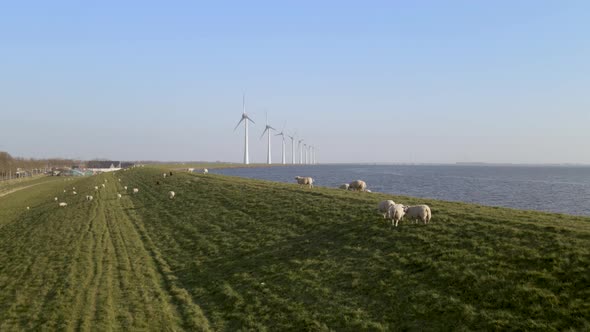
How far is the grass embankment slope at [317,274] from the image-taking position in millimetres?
15844

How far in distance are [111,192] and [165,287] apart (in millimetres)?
53890

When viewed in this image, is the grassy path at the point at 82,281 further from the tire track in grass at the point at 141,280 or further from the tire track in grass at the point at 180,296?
the tire track in grass at the point at 180,296

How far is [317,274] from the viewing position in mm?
21438

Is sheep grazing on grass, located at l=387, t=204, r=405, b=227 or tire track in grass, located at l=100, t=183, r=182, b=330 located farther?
sheep grazing on grass, located at l=387, t=204, r=405, b=227

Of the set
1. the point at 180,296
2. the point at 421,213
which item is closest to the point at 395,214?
the point at 421,213

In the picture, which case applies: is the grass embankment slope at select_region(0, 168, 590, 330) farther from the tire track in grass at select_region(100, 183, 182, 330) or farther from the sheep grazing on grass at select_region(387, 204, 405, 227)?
the sheep grazing on grass at select_region(387, 204, 405, 227)

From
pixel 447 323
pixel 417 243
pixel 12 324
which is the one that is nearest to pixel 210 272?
pixel 12 324

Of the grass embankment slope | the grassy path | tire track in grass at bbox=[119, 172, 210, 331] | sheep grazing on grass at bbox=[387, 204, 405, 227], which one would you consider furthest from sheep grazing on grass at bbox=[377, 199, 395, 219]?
the grassy path

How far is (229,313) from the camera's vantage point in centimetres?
1870

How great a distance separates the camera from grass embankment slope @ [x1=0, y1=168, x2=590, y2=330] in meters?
15.8

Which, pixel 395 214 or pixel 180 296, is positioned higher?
pixel 395 214

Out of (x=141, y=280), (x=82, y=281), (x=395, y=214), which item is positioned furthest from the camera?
(x=395, y=214)

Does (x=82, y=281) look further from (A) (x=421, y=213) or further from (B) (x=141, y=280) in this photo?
(A) (x=421, y=213)

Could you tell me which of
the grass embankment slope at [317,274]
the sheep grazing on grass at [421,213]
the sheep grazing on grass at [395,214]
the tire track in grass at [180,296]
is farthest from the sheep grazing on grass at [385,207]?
the tire track in grass at [180,296]
